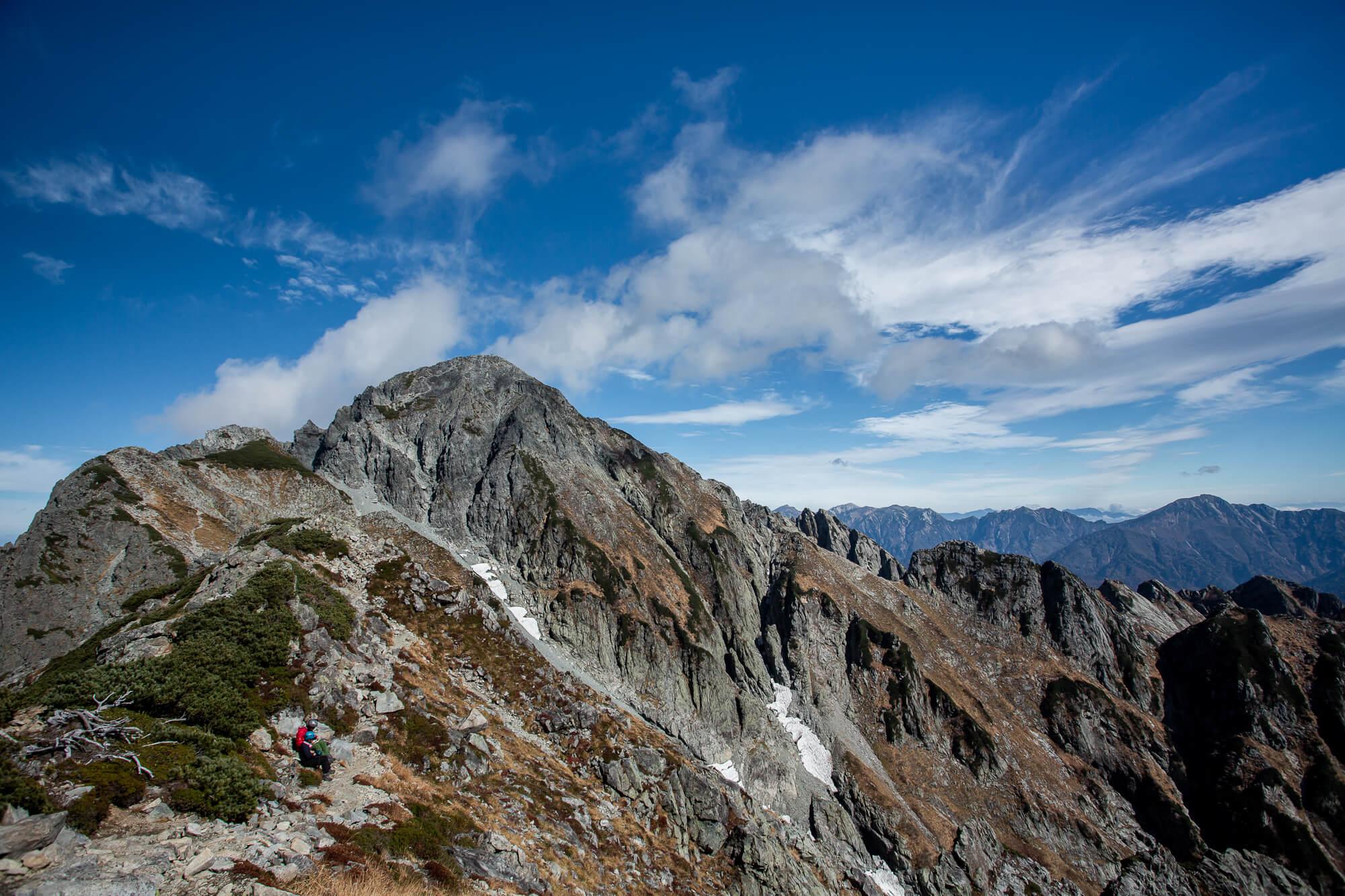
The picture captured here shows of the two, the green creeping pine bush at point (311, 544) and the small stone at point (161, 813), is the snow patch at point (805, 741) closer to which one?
the green creeping pine bush at point (311, 544)

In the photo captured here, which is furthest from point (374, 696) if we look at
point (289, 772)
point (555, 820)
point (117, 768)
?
point (117, 768)

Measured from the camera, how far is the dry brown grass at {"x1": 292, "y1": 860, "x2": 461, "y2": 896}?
13391 mm

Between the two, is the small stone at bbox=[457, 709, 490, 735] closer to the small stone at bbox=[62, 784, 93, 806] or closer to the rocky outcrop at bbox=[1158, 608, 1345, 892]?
the small stone at bbox=[62, 784, 93, 806]

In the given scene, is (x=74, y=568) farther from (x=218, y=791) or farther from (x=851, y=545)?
(x=851, y=545)

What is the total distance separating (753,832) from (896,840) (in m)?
43.6

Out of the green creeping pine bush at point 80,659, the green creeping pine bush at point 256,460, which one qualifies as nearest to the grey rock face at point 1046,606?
the green creeping pine bush at point 80,659

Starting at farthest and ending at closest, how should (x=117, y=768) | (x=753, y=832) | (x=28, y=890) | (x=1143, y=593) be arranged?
(x=1143, y=593)
(x=753, y=832)
(x=117, y=768)
(x=28, y=890)

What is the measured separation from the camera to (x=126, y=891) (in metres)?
11.0

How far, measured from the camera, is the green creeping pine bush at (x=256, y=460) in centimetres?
10581

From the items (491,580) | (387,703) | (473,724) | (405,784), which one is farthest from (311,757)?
(491,580)

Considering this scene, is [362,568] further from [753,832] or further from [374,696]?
[753,832]

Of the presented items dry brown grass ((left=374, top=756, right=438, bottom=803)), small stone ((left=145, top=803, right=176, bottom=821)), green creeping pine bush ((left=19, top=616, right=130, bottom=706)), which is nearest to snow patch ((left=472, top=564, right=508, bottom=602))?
green creeping pine bush ((left=19, top=616, right=130, bottom=706))

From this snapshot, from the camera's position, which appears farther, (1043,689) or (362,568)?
(1043,689)

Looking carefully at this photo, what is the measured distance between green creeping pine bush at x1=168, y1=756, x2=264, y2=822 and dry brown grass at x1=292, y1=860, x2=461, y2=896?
141 inches
